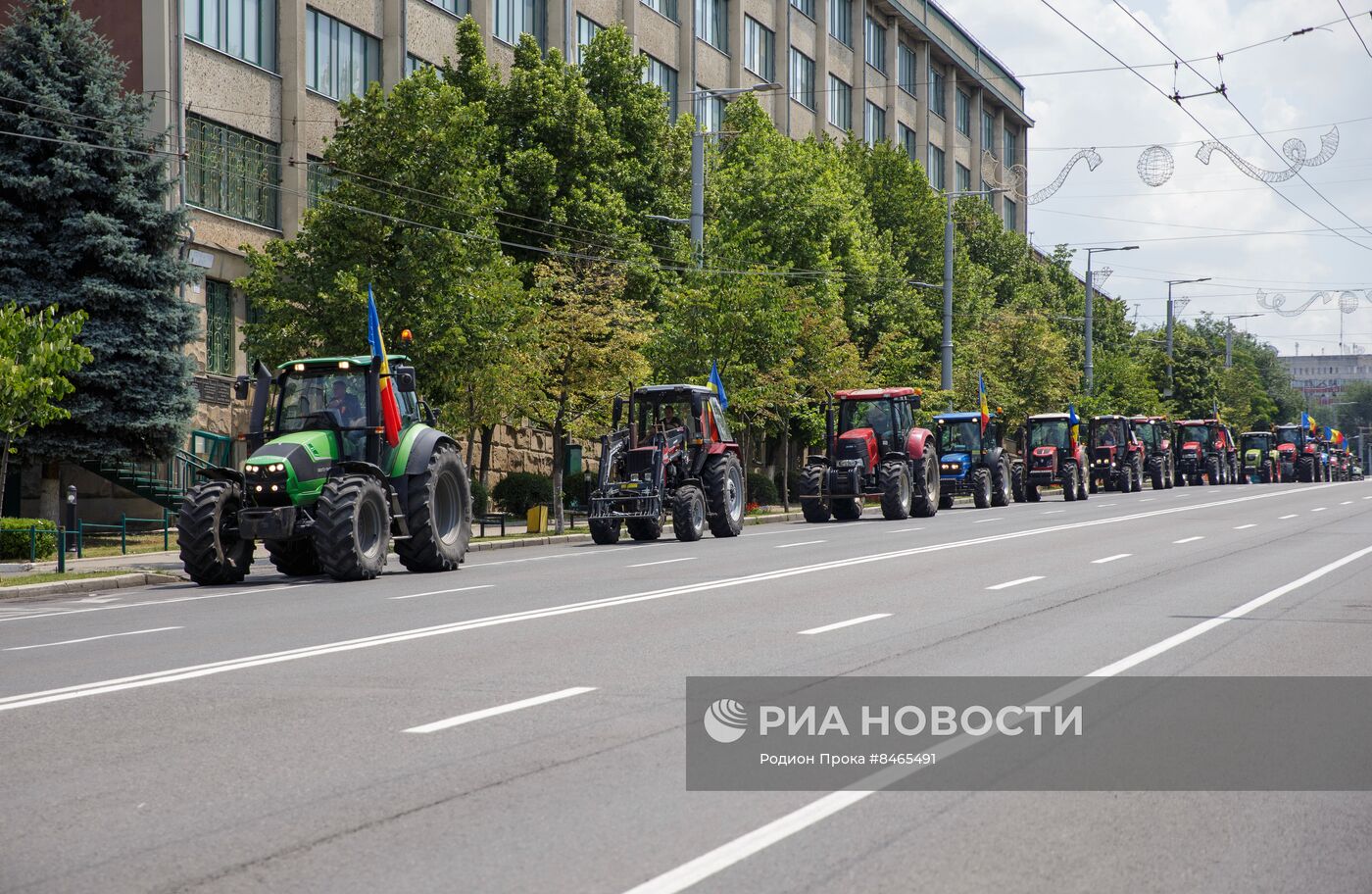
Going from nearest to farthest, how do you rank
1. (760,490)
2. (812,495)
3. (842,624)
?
(842,624) → (812,495) → (760,490)

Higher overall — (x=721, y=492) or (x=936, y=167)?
(x=936, y=167)

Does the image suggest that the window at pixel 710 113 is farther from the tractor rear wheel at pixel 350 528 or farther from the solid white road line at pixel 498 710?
the solid white road line at pixel 498 710

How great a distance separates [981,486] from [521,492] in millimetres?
12224

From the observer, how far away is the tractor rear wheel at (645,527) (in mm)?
27344

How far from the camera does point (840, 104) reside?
72.3 meters

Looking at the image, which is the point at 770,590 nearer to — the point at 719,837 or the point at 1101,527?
the point at 719,837

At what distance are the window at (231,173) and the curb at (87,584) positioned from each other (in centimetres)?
1586

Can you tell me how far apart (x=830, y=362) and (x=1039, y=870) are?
Result: 36.3 metres

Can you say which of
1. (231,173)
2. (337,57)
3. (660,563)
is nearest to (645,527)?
(660,563)

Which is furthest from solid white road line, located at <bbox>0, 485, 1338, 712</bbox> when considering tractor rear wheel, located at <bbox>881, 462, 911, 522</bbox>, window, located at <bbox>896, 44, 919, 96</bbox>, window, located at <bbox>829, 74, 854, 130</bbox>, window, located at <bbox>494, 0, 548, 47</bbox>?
window, located at <bbox>896, 44, 919, 96</bbox>

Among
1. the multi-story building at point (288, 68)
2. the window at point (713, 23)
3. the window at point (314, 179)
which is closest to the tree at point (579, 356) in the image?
the multi-story building at point (288, 68)

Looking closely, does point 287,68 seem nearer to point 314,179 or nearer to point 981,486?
point 314,179

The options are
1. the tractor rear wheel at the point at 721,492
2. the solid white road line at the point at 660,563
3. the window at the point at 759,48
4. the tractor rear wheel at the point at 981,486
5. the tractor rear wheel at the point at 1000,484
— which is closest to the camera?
the solid white road line at the point at 660,563

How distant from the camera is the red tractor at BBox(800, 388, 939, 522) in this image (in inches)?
1388
